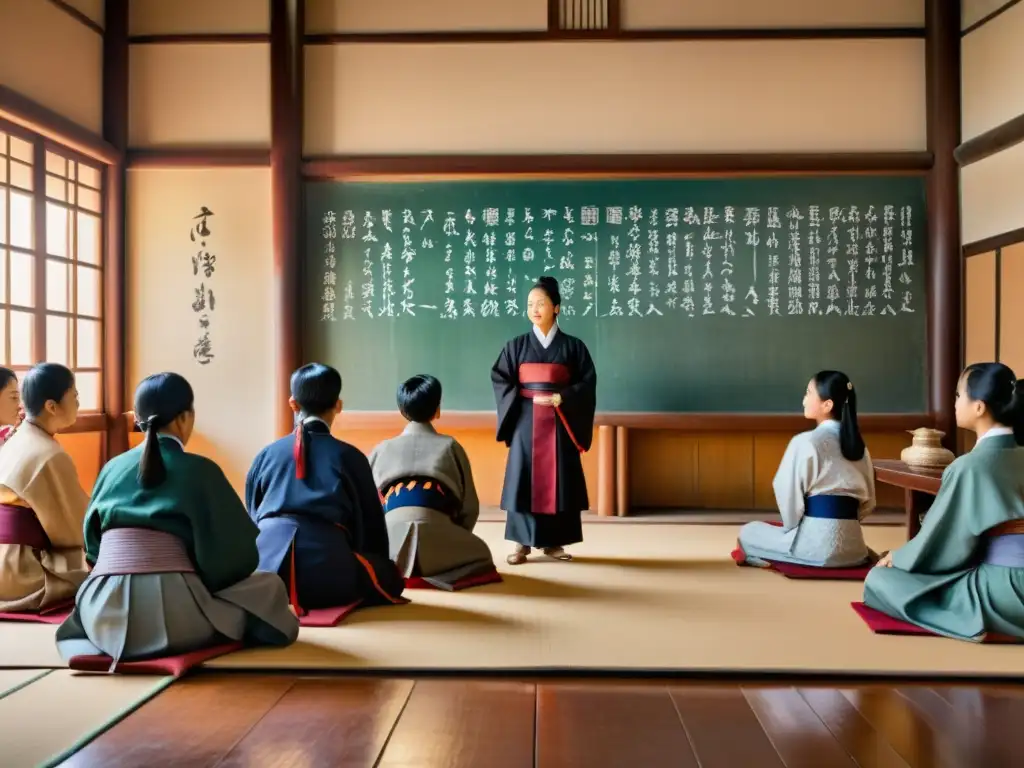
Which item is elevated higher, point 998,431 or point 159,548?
point 998,431

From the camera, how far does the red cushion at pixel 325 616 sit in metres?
3.19

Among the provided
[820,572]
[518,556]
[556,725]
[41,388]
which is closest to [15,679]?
[41,388]

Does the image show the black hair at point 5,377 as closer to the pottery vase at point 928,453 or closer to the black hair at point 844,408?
the black hair at point 844,408

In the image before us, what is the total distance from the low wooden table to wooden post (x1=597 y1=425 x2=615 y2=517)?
1.80 meters

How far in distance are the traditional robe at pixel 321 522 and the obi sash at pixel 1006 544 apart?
7.43ft

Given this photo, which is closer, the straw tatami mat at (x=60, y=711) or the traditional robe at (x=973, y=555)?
the straw tatami mat at (x=60, y=711)

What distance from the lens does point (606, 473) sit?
6055 mm

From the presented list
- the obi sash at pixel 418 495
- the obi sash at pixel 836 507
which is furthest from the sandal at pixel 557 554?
the obi sash at pixel 836 507

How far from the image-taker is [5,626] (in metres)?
3.22

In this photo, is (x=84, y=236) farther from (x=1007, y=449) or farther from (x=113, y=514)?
(x=1007, y=449)

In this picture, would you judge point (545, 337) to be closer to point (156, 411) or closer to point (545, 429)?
point (545, 429)

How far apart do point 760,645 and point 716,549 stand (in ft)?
6.56

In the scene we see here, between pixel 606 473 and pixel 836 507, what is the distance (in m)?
2.09

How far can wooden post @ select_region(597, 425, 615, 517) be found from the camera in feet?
19.8
